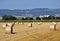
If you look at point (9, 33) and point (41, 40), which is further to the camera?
point (9, 33)

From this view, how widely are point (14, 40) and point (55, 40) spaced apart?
139 inches

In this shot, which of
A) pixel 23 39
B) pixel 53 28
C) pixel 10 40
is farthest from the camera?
pixel 53 28

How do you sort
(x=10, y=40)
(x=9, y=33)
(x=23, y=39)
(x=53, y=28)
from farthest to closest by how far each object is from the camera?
(x=53, y=28) < (x=9, y=33) < (x=23, y=39) < (x=10, y=40)

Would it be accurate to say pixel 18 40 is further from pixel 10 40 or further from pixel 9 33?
pixel 9 33

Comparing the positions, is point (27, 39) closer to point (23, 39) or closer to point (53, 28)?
point (23, 39)

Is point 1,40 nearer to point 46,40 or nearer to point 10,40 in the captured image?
point 10,40

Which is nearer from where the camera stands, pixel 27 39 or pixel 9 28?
pixel 27 39

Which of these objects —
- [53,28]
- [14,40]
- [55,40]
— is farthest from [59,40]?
[53,28]

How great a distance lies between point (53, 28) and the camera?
32938 millimetres

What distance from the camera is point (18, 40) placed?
1994cm

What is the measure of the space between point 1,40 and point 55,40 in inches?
176

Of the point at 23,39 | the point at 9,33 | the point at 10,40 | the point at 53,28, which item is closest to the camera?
the point at 10,40

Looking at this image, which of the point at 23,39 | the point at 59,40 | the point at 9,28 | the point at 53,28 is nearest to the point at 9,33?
the point at 9,28

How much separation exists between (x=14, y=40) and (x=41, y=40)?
7.70 feet
